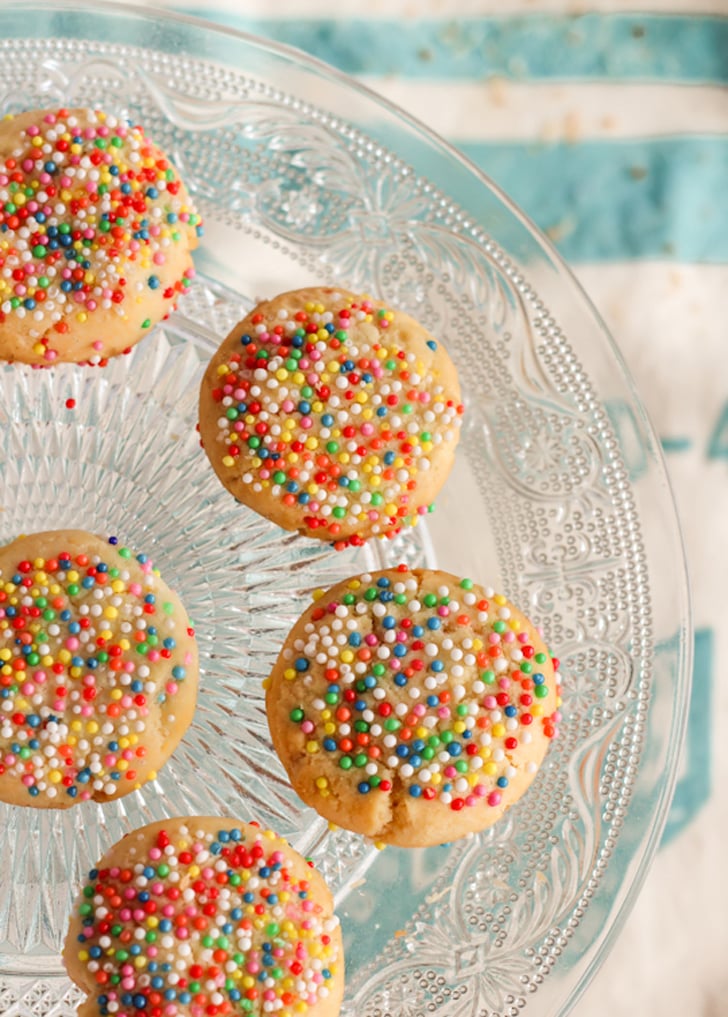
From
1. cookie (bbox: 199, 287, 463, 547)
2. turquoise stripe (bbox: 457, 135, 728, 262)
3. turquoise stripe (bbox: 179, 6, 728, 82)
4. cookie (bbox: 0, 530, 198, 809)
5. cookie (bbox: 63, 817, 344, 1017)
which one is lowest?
cookie (bbox: 63, 817, 344, 1017)

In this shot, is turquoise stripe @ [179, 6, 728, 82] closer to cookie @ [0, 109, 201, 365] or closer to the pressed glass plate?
the pressed glass plate

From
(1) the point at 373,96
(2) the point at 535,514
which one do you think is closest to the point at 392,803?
(2) the point at 535,514

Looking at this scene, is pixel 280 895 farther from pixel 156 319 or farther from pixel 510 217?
pixel 510 217

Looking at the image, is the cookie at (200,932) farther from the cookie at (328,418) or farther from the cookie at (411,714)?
the cookie at (328,418)

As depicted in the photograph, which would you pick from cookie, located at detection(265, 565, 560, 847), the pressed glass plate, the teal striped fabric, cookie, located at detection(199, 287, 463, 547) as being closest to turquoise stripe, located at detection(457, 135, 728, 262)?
the teal striped fabric

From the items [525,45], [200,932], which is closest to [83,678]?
[200,932]

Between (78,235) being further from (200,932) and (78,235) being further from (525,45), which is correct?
(525,45)
